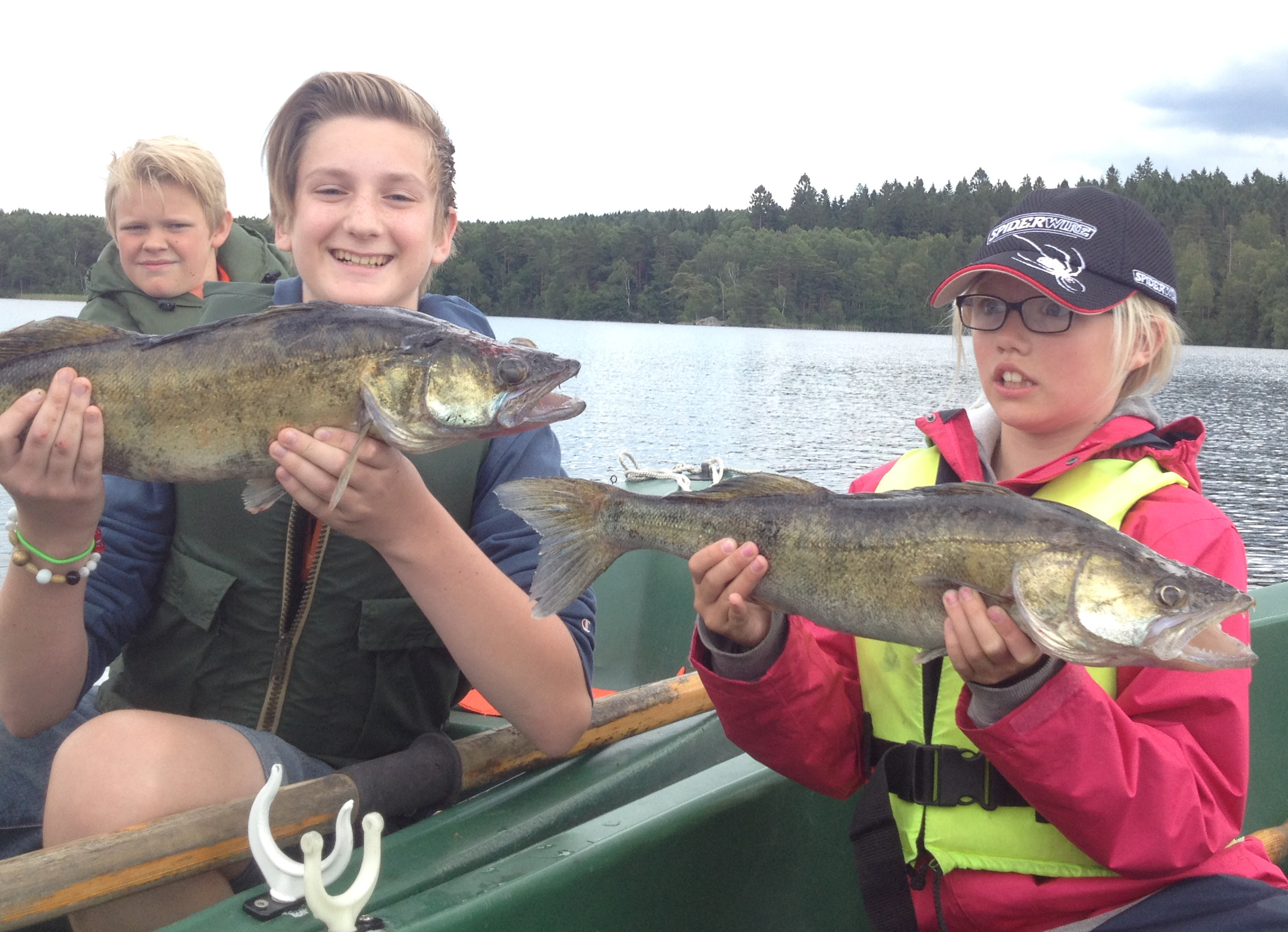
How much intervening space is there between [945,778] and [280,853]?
160 cm

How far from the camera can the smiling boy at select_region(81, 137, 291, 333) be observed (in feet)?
20.2

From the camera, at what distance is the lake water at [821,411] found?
664 inches

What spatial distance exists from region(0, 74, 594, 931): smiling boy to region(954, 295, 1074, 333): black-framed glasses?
1.33 m

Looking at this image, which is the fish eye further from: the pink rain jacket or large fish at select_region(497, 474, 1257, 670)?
the pink rain jacket

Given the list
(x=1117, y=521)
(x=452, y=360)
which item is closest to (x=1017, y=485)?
(x=1117, y=521)

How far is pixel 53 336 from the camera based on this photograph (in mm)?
2615

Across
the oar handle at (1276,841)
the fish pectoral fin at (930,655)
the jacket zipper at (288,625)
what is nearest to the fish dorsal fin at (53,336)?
the jacket zipper at (288,625)

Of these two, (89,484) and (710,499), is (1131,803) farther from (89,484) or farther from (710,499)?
(89,484)

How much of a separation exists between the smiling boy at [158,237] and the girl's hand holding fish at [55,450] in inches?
154

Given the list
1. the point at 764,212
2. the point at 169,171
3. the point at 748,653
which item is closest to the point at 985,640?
the point at 748,653

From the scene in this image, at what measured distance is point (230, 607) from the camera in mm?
2996

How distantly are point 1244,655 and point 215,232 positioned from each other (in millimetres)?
6262

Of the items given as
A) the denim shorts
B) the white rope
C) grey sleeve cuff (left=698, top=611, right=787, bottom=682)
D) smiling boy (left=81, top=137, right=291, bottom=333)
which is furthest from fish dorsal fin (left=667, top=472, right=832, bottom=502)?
smiling boy (left=81, top=137, right=291, bottom=333)

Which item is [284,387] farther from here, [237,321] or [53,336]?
[53,336]
